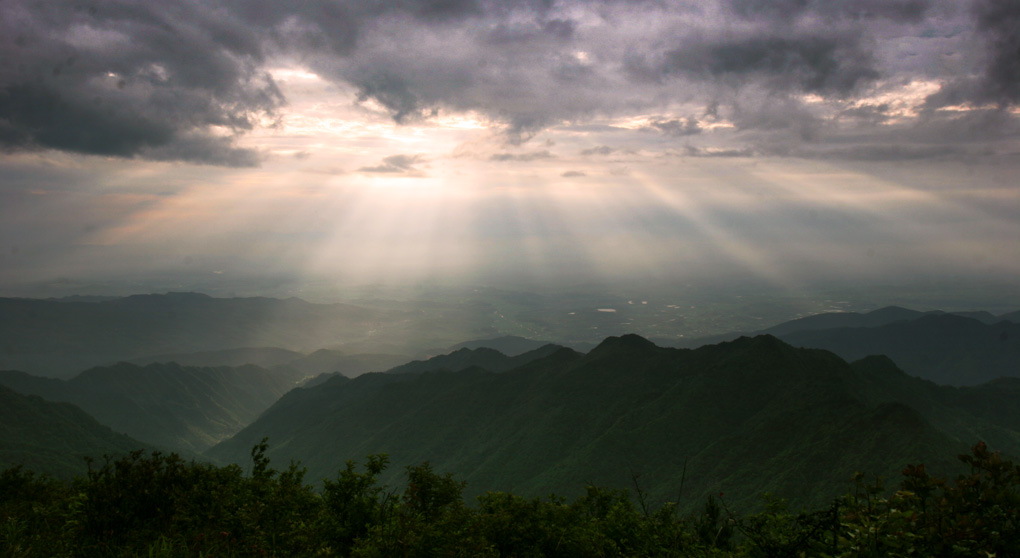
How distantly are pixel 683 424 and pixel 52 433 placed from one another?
23310cm

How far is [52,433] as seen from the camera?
573ft

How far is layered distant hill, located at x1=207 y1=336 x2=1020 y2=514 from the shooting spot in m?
88.1

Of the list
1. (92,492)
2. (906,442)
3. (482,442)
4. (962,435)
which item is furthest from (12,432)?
(962,435)

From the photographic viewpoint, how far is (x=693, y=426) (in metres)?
116

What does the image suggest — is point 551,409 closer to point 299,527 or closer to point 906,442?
point 906,442

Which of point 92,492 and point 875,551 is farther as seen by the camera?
point 92,492

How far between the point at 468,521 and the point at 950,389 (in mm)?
203025

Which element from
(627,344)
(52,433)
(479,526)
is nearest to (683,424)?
(627,344)

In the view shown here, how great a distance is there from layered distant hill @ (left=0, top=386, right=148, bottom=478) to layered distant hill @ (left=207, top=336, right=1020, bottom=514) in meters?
64.3

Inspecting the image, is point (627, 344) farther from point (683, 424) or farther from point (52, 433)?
point (52, 433)

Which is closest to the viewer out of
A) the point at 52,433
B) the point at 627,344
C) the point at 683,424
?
the point at 683,424

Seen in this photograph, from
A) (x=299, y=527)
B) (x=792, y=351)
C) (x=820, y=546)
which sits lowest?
(x=792, y=351)

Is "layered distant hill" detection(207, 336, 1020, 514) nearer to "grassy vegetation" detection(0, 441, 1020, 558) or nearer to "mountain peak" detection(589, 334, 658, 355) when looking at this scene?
"mountain peak" detection(589, 334, 658, 355)

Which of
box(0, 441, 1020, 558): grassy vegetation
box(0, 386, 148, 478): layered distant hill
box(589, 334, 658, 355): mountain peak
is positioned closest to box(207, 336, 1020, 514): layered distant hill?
box(589, 334, 658, 355): mountain peak
